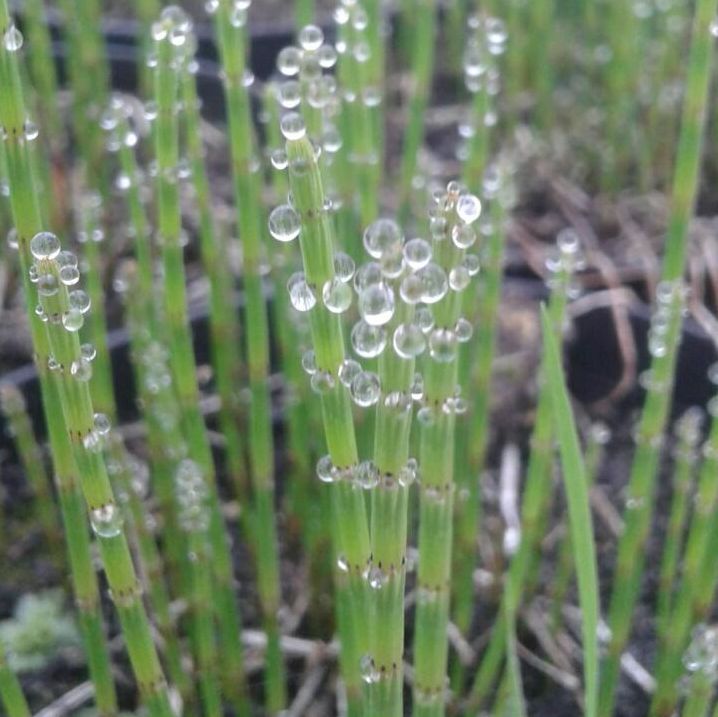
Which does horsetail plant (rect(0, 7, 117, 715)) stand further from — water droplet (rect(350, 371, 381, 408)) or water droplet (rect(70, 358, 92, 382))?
water droplet (rect(350, 371, 381, 408))

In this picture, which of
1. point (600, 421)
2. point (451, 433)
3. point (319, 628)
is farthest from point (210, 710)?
point (600, 421)

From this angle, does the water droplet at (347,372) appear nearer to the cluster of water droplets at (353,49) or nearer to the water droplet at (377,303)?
the water droplet at (377,303)

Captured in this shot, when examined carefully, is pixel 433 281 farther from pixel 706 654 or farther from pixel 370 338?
pixel 706 654

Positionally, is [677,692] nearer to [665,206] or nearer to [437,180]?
[665,206]

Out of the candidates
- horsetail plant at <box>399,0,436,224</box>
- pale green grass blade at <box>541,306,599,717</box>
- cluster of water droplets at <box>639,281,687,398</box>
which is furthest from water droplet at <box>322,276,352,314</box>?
horsetail plant at <box>399,0,436,224</box>

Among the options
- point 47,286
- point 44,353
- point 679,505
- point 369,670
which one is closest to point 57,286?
point 47,286

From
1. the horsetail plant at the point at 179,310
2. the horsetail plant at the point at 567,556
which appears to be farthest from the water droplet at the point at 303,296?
the horsetail plant at the point at 567,556
